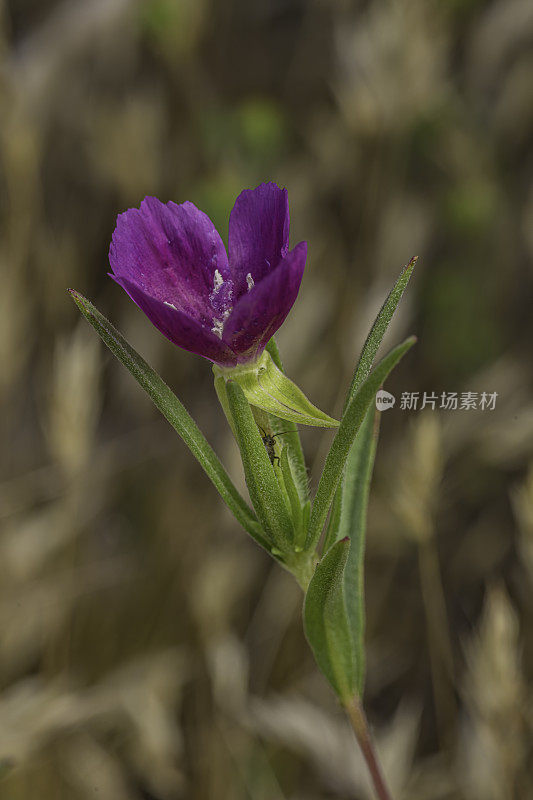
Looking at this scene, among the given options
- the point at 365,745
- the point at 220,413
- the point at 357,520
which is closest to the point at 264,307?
the point at 357,520

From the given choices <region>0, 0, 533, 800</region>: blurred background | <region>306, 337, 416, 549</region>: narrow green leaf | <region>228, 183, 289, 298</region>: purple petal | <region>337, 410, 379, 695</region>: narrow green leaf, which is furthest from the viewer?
<region>0, 0, 533, 800</region>: blurred background

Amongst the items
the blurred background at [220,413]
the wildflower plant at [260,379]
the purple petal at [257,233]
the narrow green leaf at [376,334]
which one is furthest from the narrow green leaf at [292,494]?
the blurred background at [220,413]

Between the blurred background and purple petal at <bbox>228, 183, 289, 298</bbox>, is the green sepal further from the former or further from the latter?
the blurred background

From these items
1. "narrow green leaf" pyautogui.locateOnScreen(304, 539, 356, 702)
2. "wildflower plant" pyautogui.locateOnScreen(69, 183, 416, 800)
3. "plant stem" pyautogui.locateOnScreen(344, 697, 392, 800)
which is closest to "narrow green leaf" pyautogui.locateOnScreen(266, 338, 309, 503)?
"wildflower plant" pyautogui.locateOnScreen(69, 183, 416, 800)

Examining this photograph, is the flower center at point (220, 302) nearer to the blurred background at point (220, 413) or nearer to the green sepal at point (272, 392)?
the green sepal at point (272, 392)

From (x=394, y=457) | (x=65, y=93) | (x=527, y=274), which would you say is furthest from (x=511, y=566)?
(x=65, y=93)
